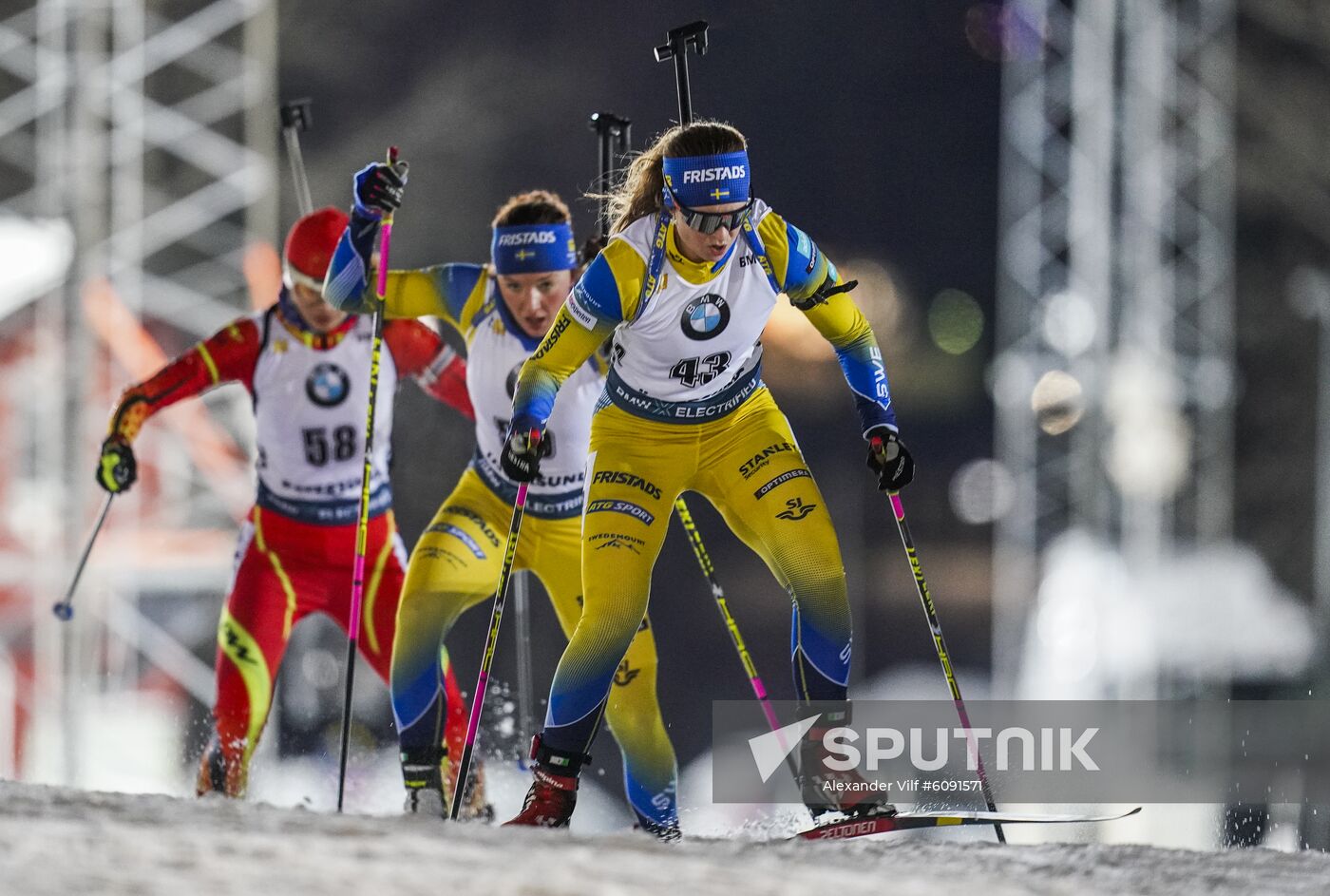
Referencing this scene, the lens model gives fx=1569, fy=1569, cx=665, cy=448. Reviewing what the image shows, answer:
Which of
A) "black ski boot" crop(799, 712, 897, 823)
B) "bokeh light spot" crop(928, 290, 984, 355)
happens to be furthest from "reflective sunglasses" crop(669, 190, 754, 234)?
"bokeh light spot" crop(928, 290, 984, 355)

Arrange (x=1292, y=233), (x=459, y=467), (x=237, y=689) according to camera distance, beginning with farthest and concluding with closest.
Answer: (x=1292, y=233)
(x=459, y=467)
(x=237, y=689)

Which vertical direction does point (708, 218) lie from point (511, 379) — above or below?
above

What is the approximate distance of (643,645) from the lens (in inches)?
170

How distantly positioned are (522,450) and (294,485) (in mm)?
1436

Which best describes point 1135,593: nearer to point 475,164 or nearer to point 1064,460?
point 1064,460

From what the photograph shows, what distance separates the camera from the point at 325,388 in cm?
486

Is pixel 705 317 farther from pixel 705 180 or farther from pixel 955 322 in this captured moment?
pixel 955 322

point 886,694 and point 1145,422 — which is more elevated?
point 1145,422

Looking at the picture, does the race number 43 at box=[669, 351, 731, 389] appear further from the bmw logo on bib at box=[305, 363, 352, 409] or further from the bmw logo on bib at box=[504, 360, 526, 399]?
the bmw logo on bib at box=[305, 363, 352, 409]

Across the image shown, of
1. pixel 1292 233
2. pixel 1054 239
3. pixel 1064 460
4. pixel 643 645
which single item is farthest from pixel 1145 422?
pixel 643 645

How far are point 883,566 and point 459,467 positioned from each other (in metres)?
4.00

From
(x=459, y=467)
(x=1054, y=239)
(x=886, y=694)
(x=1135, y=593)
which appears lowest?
(x=886, y=694)

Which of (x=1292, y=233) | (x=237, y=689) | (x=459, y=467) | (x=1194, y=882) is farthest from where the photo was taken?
(x=1292, y=233)

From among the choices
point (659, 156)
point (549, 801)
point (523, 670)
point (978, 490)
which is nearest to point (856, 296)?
point (978, 490)
